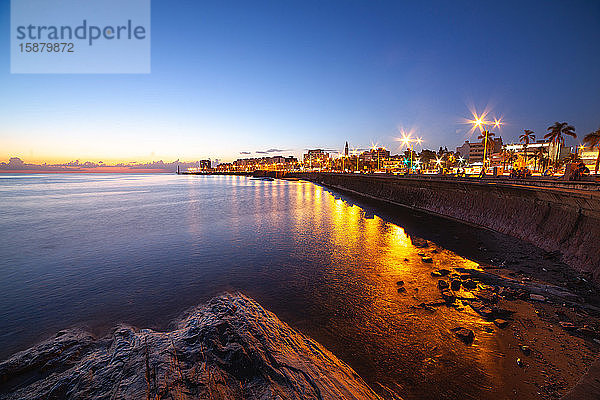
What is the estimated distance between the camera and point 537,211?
1467 cm

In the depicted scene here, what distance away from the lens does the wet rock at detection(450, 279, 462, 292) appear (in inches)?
388

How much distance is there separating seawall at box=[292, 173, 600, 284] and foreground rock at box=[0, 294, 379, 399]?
11648 mm

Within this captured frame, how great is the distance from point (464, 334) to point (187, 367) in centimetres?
735

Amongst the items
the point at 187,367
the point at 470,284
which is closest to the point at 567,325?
the point at 470,284

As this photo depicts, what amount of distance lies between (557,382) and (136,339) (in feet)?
33.2

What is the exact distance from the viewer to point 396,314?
27.8 ft

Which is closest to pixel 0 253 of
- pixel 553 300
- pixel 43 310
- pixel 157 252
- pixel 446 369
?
pixel 157 252

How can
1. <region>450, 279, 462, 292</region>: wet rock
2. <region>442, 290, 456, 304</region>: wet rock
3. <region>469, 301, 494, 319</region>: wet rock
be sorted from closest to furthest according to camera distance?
1. <region>469, 301, 494, 319</region>: wet rock
2. <region>442, 290, 456, 304</region>: wet rock
3. <region>450, 279, 462, 292</region>: wet rock

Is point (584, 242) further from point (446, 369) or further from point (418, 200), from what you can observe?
point (418, 200)

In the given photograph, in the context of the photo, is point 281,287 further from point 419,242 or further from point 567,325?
point 419,242

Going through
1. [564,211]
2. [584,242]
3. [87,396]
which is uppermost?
[564,211]

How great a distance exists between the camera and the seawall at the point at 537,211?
421 inches

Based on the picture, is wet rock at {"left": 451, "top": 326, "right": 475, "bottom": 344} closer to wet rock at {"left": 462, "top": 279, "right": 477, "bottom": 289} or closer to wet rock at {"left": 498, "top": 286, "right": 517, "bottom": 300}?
wet rock at {"left": 498, "top": 286, "right": 517, "bottom": 300}

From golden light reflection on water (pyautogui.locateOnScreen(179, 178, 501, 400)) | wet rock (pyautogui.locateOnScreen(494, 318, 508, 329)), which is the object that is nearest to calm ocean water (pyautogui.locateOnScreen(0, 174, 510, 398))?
golden light reflection on water (pyautogui.locateOnScreen(179, 178, 501, 400))
